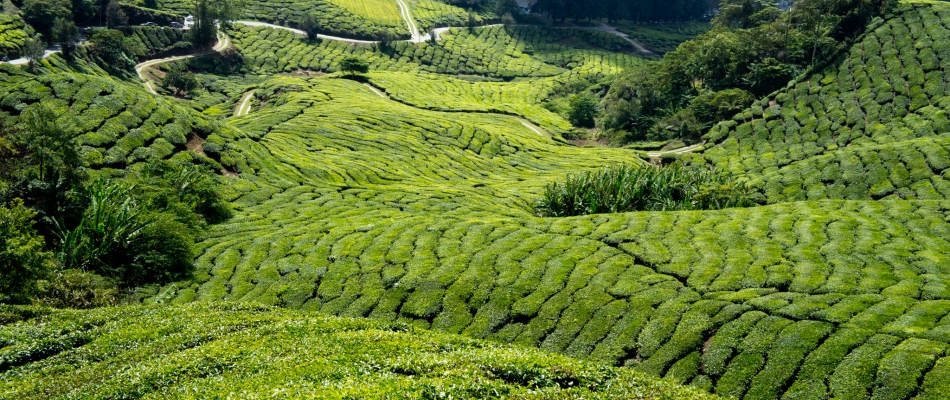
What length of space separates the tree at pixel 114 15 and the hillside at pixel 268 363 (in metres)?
143

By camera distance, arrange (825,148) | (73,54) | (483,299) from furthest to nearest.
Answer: (73,54) → (825,148) → (483,299)

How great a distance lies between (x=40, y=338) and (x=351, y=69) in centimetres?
12050

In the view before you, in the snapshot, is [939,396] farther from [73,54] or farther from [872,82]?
[73,54]

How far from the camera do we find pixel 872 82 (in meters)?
85.1

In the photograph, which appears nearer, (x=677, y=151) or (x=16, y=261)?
(x=16, y=261)

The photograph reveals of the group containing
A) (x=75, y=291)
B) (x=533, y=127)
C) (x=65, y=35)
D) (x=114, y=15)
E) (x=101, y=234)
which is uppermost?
(x=114, y=15)

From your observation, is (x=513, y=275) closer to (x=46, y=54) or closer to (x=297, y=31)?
(x=46, y=54)

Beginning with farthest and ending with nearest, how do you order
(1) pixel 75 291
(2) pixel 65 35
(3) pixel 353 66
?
(3) pixel 353 66 < (2) pixel 65 35 < (1) pixel 75 291

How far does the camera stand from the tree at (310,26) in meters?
180

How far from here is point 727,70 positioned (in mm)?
107625

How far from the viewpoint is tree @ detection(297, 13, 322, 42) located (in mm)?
180000

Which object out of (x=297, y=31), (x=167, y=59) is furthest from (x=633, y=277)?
(x=297, y=31)

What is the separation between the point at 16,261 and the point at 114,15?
142 m

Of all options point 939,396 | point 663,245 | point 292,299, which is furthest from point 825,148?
point 292,299
